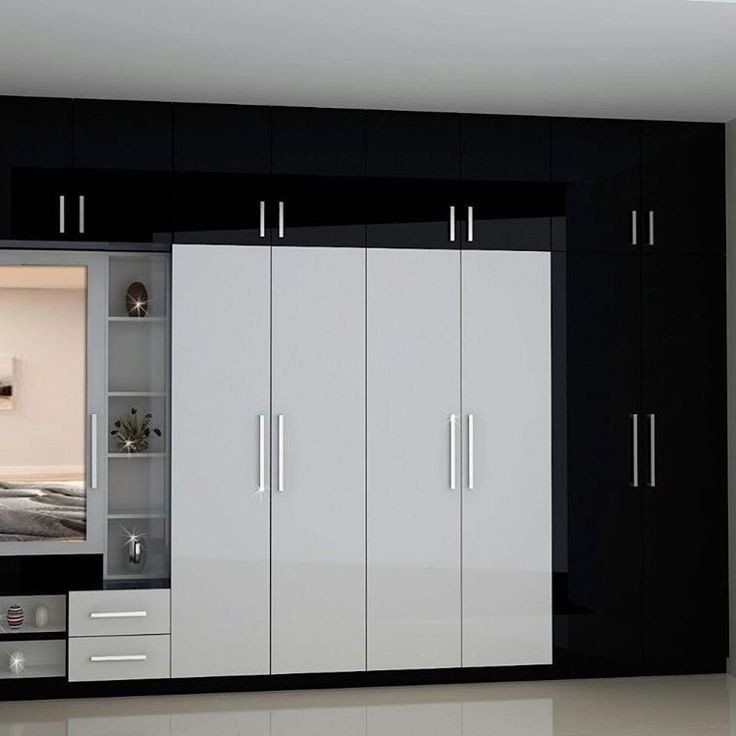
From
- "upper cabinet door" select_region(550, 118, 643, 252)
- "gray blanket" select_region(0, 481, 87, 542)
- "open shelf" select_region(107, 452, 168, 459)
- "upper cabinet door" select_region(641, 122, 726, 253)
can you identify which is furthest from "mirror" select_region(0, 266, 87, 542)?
"upper cabinet door" select_region(641, 122, 726, 253)

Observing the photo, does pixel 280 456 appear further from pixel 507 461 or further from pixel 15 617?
pixel 15 617

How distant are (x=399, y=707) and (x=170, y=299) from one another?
6.96ft

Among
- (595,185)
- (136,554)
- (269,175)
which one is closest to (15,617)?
(136,554)

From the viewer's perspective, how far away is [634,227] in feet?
18.0

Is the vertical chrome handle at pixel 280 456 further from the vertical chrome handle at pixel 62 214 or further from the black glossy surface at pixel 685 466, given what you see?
the black glossy surface at pixel 685 466

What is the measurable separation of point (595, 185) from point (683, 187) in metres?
0.46

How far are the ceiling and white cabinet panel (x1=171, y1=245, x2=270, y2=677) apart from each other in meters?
0.86

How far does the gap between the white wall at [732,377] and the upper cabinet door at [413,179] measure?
1363 millimetres

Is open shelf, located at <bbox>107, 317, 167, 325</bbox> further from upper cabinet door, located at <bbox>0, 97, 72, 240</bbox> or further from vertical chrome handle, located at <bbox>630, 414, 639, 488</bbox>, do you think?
vertical chrome handle, located at <bbox>630, 414, 639, 488</bbox>

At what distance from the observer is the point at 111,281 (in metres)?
5.34

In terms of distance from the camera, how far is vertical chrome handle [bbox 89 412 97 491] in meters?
5.21

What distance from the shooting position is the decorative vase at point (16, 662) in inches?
200

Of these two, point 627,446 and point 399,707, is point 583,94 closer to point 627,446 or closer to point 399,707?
point 627,446

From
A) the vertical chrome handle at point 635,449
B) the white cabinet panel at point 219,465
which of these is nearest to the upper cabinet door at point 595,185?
the vertical chrome handle at point 635,449
